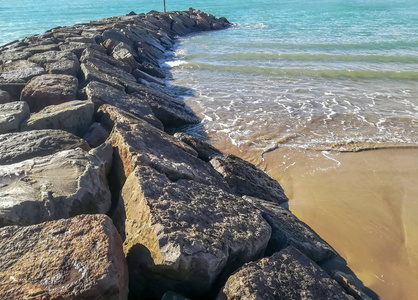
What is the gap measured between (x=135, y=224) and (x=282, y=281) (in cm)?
114

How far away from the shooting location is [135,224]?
250cm

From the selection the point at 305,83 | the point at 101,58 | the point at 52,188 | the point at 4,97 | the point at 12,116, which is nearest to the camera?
the point at 52,188

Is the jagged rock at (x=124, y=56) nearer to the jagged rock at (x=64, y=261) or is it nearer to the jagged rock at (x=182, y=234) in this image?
the jagged rock at (x=182, y=234)

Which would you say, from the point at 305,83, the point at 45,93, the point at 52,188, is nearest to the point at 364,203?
the point at 52,188

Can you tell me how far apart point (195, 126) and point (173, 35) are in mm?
15916

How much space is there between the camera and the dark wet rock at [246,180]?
399 cm

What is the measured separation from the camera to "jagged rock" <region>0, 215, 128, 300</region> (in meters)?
1.81

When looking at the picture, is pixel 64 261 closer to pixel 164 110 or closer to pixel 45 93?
pixel 45 93

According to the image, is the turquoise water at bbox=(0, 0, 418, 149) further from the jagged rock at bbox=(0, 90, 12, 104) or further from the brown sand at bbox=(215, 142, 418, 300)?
the jagged rock at bbox=(0, 90, 12, 104)

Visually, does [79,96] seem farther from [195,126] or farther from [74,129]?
[195,126]

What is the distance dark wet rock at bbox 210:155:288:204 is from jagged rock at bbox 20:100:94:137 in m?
1.72

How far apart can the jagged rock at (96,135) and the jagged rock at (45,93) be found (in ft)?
3.32

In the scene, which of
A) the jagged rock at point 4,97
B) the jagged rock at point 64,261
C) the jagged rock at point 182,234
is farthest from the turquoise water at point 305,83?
the jagged rock at point 64,261

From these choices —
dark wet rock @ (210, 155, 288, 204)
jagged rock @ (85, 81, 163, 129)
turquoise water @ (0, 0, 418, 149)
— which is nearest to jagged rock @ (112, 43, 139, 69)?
turquoise water @ (0, 0, 418, 149)
